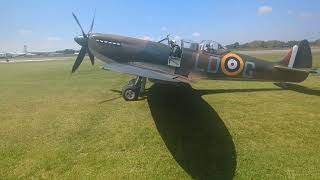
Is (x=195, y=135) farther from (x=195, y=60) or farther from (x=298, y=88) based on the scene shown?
(x=298, y=88)

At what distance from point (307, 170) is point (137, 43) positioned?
8.40 metres

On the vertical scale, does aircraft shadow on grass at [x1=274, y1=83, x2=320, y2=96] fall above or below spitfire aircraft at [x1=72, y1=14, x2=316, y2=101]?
below

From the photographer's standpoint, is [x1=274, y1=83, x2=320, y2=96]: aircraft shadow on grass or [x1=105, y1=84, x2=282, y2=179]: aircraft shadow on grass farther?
[x1=274, y1=83, x2=320, y2=96]: aircraft shadow on grass

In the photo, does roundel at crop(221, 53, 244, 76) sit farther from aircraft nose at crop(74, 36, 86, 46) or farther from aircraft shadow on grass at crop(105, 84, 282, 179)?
aircraft nose at crop(74, 36, 86, 46)

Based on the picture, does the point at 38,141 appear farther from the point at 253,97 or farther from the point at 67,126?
the point at 253,97

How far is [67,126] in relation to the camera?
26.9ft

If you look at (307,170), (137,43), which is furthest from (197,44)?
(307,170)

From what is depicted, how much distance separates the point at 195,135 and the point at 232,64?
5.81 metres

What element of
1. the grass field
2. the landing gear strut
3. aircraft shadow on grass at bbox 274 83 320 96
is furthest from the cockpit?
aircraft shadow on grass at bbox 274 83 320 96

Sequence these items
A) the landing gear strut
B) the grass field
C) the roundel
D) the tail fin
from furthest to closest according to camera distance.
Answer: the tail fin < the roundel < the landing gear strut < the grass field

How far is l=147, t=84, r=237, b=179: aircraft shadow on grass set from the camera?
222 inches

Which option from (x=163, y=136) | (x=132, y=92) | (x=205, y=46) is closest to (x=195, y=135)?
(x=163, y=136)

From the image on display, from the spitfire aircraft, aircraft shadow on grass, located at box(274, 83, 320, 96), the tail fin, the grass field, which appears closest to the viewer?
the grass field

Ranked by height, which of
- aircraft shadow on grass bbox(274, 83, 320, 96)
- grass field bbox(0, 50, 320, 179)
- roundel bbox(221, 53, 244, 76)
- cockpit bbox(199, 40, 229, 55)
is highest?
cockpit bbox(199, 40, 229, 55)
